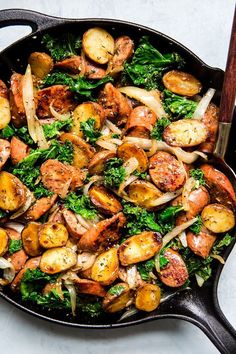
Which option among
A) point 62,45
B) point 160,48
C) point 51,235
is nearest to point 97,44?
point 62,45

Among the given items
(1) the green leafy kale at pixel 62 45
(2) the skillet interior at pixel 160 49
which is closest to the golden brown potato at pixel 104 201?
(2) the skillet interior at pixel 160 49

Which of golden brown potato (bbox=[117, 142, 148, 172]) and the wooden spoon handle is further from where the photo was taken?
golden brown potato (bbox=[117, 142, 148, 172])

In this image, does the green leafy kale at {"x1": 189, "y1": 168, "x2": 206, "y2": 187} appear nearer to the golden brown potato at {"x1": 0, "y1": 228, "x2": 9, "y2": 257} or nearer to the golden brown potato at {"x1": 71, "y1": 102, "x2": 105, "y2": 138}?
the golden brown potato at {"x1": 71, "y1": 102, "x2": 105, "y2": 138}

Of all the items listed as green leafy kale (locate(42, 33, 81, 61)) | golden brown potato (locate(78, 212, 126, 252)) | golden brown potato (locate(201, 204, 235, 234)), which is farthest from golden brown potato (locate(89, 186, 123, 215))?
green leafy kale (locate(42, 33, 81, 61))

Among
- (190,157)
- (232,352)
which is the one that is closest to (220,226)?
(190,157)

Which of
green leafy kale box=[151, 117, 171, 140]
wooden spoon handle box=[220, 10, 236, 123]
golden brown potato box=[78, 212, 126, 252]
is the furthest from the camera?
green leafy kale box=[151, 117, 171, 140]

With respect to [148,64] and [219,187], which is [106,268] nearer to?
[219,187]

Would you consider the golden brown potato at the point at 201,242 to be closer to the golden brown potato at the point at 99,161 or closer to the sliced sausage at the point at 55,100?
the golden brown potato at the point at 99,161
